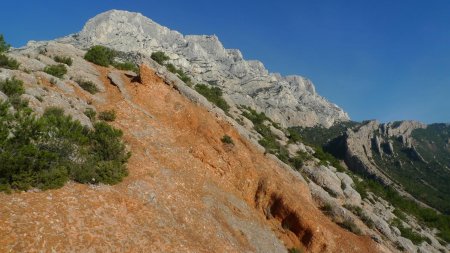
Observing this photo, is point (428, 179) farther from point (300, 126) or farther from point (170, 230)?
point (170, 230)

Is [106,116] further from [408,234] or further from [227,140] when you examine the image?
[408,234]

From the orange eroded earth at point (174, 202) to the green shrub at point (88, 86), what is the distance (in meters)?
1.32

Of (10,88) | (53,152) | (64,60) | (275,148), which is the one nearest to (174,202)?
(53,152)

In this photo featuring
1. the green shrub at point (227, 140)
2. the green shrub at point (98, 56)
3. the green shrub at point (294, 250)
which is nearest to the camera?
the green shrub at point (294, 250)

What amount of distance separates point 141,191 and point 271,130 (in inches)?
1189

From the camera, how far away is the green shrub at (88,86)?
29.0 metres

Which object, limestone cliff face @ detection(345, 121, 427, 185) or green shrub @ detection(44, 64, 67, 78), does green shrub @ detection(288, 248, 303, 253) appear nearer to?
green shrub @ detection(44, 64, 67, 78)

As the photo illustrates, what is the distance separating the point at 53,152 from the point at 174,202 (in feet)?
22.2

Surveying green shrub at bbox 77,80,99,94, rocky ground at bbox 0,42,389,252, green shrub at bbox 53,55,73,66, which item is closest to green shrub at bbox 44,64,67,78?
rocky ground at bbox 0,42,389,252

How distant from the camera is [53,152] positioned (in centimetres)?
1777

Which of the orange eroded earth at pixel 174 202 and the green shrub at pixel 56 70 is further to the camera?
the green shrub at pixel 56 70

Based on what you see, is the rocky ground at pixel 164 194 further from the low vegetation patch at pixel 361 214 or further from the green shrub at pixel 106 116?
the low vegetation patch at pixel 361 214

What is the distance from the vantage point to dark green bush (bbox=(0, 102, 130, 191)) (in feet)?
50.8

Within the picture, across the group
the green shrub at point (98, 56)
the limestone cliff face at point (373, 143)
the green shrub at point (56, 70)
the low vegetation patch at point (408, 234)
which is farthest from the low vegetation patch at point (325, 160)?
the limestone cliff face at point (373, 143)
